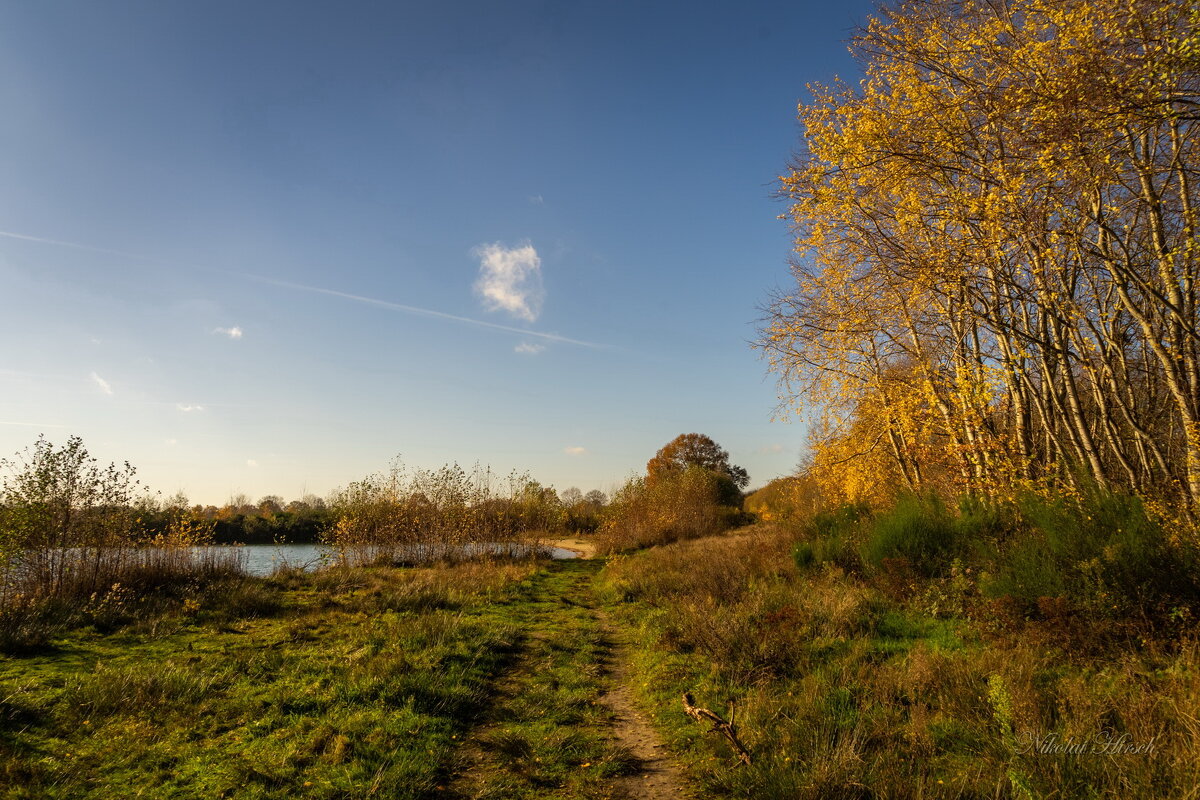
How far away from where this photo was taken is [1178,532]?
5359mm

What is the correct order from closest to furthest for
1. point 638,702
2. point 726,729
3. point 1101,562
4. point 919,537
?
point 726,729 → point 1101,562 → point 638,702 → point 919,537

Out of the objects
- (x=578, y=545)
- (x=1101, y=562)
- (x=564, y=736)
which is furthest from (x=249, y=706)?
(x=578, y=545)

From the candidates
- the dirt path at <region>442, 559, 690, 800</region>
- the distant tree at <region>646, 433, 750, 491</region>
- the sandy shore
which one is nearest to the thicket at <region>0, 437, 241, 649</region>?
the dirt path at <region>442, 559, 690, 800</region>

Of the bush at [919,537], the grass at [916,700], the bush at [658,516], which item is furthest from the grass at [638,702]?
the bush at [658,516]

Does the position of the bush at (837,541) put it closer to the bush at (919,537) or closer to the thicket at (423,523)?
the bush at (919,537)

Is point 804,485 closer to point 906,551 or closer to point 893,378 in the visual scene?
point 893,378

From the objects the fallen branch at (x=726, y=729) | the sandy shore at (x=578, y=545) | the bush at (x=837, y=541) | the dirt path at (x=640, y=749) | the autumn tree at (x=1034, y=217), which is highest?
the autumn tree at (x=1034, y=217)

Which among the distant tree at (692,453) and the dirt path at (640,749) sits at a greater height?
the distant tree at (692,453)

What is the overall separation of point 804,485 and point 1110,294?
1444 centimetres

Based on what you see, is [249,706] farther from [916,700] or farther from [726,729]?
[916,700]

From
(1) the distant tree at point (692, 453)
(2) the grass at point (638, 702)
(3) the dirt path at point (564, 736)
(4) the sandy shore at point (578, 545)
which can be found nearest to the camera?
(2) the grass at point (638, 702)

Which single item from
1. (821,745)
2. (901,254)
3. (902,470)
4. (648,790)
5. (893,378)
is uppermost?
(901,254)

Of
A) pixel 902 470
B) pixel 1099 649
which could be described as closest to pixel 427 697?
pixel 1099 649

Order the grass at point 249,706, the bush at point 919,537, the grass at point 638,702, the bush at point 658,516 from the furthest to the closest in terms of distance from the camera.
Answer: the bush at point 658,516 < the bush at point 919,537 < the grass at point 249,706 < the grass at point 638,702
